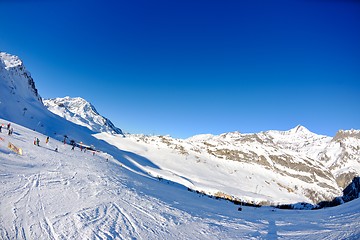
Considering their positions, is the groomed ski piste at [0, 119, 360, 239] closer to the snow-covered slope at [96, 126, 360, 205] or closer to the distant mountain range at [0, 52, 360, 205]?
the distant mountain range at [0, 52, 360, 205]

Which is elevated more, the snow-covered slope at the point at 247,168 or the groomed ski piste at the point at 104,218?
the snow-covered slope at the point at 247,168

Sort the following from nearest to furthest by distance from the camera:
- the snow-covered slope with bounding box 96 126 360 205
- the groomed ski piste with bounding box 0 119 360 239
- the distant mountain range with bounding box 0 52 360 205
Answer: the groomed ski piste with bounding box 0 119 360 239
the distant mountain range with bounding box 0 52 360 205
the snow-covered slope with bounding box 96 126 360 205

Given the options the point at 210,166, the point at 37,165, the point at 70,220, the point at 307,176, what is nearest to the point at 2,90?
the point at 37,165

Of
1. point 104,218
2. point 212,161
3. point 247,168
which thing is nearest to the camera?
point 104,218

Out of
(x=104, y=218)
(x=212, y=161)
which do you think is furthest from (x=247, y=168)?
(x=104, y=218)

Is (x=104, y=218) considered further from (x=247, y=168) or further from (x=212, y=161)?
(x=247, y=168)

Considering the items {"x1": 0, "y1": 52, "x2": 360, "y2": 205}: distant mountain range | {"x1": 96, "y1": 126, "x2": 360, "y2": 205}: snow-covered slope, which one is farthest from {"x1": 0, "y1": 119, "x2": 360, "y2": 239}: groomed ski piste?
{"x1": 96, "y1": 126, "x2": 360, "y2": 205}: snow-covered slope

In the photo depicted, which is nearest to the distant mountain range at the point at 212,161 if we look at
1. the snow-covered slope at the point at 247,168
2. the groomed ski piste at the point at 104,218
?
the snow-covered slope at the point at 247,168

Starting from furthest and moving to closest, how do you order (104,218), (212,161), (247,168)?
(247,168), (212,161), (104,218)

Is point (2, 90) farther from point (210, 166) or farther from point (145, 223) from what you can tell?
point (145, 223)

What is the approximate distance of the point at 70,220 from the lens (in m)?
8.17

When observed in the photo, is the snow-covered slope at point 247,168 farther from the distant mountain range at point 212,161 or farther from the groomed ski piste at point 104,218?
the groomed ski piste at point 104,218

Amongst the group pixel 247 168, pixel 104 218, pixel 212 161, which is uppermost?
pixel 247 168

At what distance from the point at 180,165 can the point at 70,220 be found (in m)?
64.1
